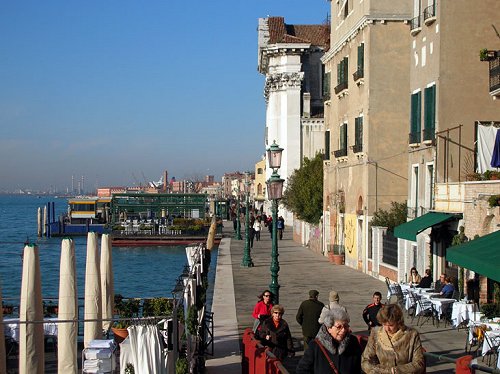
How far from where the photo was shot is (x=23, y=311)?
1491 centimetres

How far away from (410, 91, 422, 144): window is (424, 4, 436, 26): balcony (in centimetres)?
224

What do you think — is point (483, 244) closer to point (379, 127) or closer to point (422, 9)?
point (422, 9)

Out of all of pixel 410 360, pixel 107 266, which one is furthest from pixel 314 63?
pixel 410 360

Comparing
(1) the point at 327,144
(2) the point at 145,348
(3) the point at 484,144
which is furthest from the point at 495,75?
(1) the point at 327,144

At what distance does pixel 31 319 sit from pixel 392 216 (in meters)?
18.2

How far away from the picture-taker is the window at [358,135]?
110 ft

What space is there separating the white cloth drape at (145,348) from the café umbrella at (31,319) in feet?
8.83

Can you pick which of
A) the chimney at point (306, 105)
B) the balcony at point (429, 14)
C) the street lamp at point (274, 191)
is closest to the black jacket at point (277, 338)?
the street lamp at point (274, 191)

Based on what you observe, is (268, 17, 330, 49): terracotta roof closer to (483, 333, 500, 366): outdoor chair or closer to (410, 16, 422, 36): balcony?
(410, 16, 422, 36): balcony

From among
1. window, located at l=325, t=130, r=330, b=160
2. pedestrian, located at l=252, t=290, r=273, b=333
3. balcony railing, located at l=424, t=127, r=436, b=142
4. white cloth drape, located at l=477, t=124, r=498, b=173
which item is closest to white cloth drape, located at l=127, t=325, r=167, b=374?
pedestrian, located at l=252, t=290, r=273, b=333

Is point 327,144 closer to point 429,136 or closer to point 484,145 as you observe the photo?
point 429,136

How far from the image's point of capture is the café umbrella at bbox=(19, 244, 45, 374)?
14.8 m

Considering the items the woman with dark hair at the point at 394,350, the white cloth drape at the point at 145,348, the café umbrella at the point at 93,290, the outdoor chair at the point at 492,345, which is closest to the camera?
the woman with dark hair at the point at 394,350

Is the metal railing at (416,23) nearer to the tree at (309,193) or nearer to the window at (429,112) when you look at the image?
the window at (429,112)
